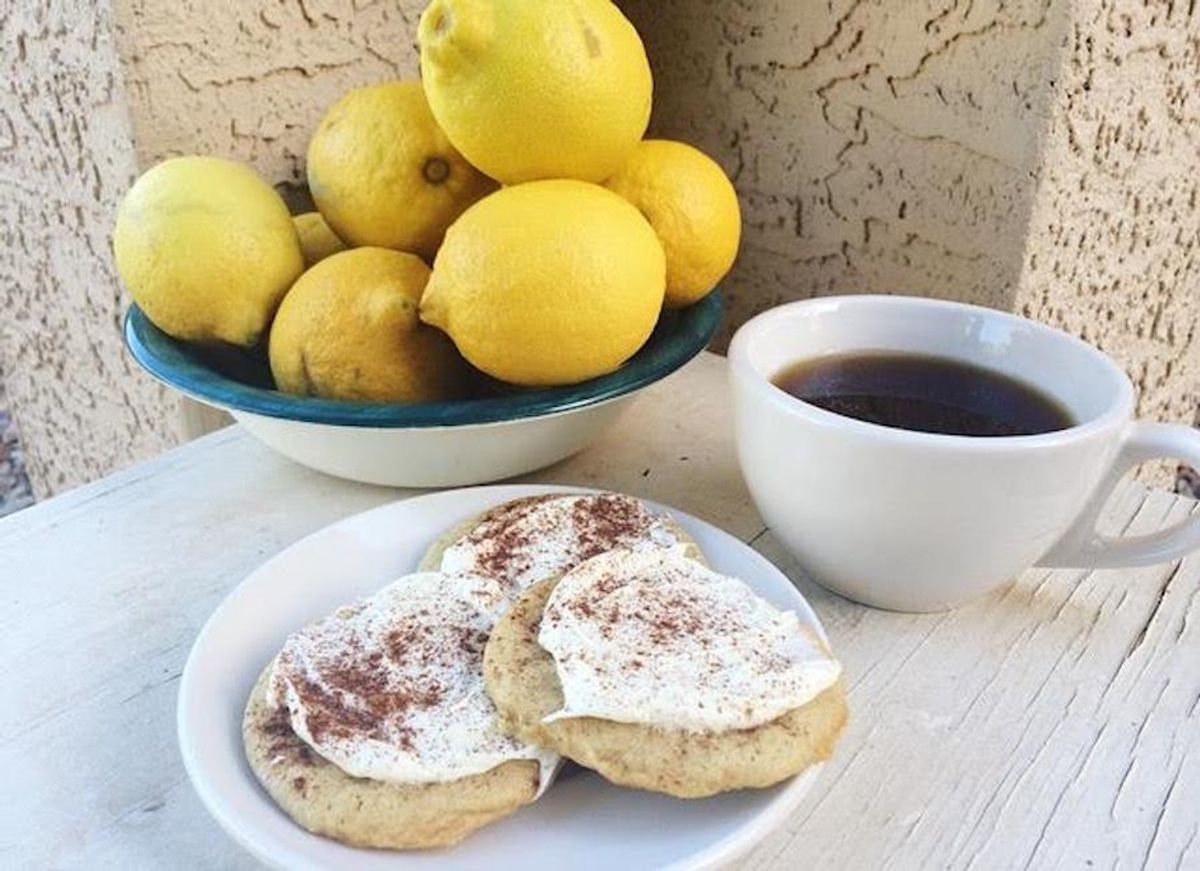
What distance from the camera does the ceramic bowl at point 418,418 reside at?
58 cm

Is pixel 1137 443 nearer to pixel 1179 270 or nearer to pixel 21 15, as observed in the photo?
pixel 1179 270

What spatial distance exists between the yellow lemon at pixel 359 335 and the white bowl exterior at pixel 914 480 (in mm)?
185

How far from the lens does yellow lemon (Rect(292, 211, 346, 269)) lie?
2.29 ft

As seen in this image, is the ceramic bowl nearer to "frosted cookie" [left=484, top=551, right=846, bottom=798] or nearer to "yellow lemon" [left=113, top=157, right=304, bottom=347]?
"yellow lemon" [left=113, top=157, right=304, bottom=347]

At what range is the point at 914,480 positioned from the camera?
482 mm

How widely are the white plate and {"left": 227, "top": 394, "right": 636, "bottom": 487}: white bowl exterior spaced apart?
0.10 metres

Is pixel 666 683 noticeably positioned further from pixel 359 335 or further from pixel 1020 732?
pixel 359 335

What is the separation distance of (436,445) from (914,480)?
0.86 ft

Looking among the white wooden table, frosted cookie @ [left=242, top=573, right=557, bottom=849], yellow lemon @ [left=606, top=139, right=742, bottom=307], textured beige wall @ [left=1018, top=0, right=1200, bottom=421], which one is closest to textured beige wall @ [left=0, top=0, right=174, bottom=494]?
the white wooden table

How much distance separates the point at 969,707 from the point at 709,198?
327mm

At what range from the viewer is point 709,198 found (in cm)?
65

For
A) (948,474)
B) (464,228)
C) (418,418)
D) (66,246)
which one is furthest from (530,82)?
(66,246)

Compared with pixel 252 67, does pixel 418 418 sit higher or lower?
lower

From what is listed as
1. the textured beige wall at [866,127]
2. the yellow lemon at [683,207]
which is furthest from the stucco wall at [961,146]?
the yellow lemon at [683,207]
